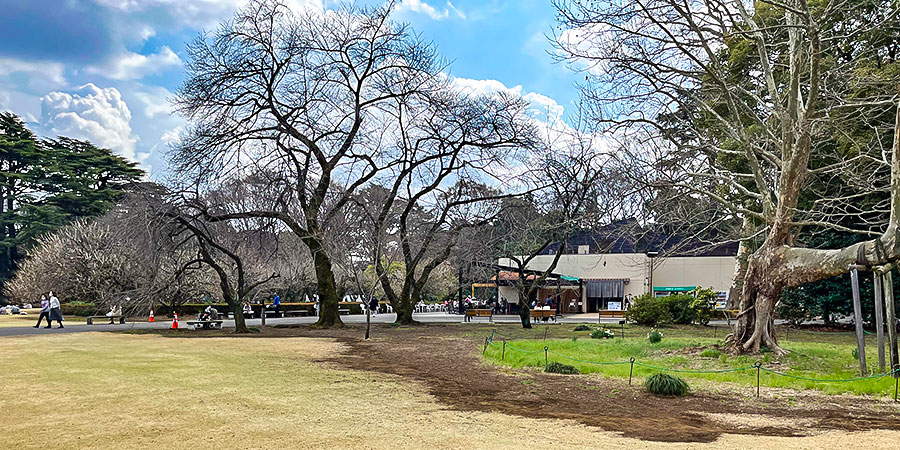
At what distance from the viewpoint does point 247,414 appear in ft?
27.1

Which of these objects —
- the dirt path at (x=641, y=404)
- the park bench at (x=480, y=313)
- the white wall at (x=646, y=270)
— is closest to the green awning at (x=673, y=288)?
the white wall at (x=646, y=270)

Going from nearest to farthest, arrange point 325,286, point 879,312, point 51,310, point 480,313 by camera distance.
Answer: point 879,312 → point 51,310 → point 325,286 → point 480,313

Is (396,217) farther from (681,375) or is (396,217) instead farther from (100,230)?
(681,375)

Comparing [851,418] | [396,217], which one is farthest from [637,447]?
[396,217]

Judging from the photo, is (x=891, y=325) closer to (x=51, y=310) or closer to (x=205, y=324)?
(x=205, y=324)

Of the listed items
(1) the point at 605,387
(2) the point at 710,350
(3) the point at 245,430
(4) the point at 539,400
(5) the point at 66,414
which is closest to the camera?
(3) the point at 245,430

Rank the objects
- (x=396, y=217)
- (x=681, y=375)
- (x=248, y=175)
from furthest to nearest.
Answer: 1. (x=396, y=217)
2. (x=248, y=175)
3. (x=681, y=375)

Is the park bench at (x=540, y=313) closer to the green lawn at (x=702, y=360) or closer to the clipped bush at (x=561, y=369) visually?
the green lawn at (x=702, y=360)

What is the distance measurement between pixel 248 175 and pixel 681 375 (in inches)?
708

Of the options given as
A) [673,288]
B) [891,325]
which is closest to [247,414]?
[891,325]

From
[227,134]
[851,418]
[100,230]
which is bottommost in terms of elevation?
[851,418]

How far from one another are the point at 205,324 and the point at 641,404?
19.7m

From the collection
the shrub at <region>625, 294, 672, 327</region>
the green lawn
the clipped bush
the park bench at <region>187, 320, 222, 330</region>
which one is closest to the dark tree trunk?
the park bench at <region>187, 320, 222, 330</region>

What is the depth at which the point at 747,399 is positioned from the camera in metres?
10.1
